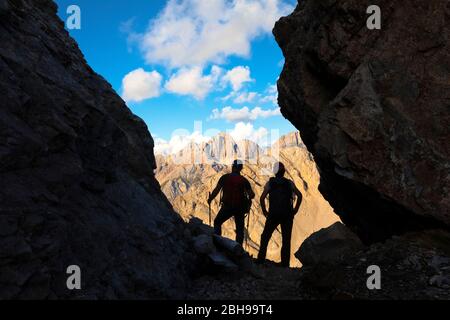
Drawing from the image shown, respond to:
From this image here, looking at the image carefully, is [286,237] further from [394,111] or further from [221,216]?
[394,111]

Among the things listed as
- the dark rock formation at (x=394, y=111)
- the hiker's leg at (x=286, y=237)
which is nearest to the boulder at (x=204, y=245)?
the hiker's leg at (x=286, y=237)

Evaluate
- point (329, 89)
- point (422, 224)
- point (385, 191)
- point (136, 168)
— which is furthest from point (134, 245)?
point (329, 89)

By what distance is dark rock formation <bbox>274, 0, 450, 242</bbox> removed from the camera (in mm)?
8531

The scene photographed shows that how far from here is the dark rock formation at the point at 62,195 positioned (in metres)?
5.81

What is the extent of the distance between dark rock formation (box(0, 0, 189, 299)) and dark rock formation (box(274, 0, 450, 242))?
17.9ft

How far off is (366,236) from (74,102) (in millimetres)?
11417

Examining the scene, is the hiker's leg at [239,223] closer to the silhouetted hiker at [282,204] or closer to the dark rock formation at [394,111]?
the silhouetted hiker at [282,204]

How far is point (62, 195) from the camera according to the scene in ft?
22.7

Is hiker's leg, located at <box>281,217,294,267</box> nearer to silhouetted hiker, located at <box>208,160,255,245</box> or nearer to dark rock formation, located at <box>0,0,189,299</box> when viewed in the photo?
silhouetted hiker, located at <box>208,160,255,245</box>

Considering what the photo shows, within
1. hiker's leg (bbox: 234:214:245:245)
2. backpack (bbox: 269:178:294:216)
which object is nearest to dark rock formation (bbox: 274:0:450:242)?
backpack (bbox: 269:178:294:216)

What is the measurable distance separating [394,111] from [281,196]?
5.03 meters

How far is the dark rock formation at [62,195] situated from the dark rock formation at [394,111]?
5465 millimetres

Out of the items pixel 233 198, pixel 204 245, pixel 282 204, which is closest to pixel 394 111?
pixel 282 204

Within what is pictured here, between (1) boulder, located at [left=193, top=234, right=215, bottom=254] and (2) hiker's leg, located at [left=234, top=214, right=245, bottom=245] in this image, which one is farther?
(2) hiker's leg, located at [left=234, top=214, right=245, bottom=245]
